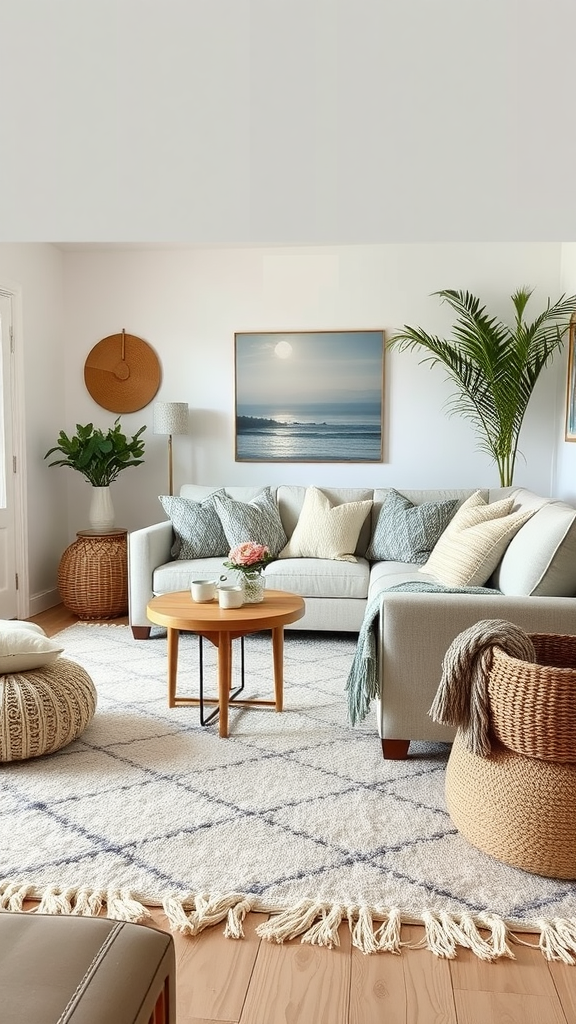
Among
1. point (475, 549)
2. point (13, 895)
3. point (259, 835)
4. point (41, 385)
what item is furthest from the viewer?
point (41, 385)

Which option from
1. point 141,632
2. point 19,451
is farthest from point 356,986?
point 19,451

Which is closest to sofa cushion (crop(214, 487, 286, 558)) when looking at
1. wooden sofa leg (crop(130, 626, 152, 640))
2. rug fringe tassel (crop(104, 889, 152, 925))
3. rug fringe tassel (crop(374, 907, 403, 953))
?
wooden sofa leg (crop(130, 626, 152, 640))

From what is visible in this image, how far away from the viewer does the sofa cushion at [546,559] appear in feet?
9.12

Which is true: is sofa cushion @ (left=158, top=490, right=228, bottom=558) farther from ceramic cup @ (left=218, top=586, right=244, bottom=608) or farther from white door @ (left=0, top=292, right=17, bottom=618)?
ceramic cup @ (left=218, top=586, right=244, bottom=608)

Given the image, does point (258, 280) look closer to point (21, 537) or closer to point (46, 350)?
point (46, 350)

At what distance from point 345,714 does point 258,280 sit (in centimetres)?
319

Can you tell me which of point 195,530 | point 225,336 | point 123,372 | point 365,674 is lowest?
point 365,674

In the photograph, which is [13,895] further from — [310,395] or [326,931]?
[310,395]

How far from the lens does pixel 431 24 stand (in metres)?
0.16

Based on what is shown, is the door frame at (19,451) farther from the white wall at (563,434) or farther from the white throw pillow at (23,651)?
the white wall at (563,434)

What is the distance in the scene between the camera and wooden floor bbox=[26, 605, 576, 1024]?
60.1 inches

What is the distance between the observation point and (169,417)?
16.7 ft

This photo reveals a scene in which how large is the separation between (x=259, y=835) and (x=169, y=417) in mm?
3300

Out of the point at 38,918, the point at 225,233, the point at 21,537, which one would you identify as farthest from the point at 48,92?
the point at 21,537
